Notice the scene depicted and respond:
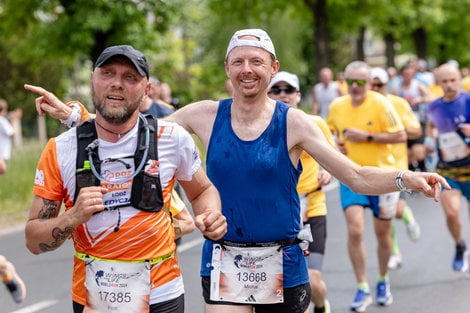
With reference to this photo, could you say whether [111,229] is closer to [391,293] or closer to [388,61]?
[391,293]

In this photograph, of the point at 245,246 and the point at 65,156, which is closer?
the point at 65,156

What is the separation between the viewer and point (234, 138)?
15.9 ft

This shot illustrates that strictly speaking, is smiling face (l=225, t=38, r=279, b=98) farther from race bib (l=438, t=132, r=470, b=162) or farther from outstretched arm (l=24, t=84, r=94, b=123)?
race bib (l=438, t=132, r=470, b=162)

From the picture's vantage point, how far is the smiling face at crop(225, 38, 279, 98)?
15.6 feet

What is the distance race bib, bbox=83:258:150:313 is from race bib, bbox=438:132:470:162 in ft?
19.8

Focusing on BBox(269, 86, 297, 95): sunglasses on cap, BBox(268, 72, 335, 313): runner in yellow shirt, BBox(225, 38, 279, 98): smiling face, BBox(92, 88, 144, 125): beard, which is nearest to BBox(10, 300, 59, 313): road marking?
BBox(268, 72, 335, 313): runner in yellow shirt

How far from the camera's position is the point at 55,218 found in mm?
3814

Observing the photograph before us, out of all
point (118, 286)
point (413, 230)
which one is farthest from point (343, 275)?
point (118, 286)

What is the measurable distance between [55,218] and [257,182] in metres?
1.29

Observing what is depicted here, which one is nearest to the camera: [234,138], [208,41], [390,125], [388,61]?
[234,138]

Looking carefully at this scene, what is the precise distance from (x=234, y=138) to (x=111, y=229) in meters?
1.10

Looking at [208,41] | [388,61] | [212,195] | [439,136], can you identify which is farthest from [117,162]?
[208,41]

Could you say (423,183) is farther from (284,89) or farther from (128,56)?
(284,89)

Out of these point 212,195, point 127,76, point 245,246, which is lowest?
point 245,246
